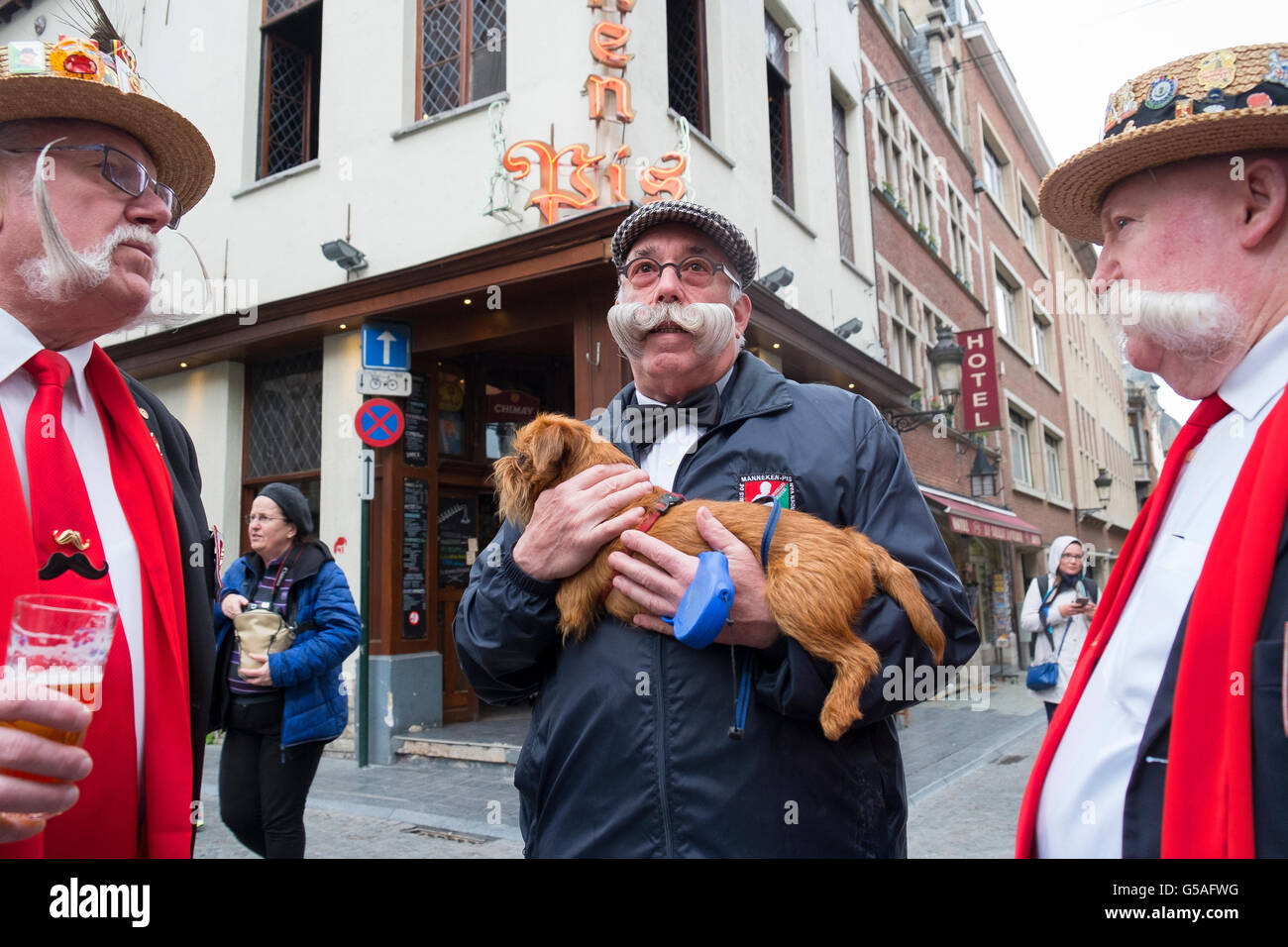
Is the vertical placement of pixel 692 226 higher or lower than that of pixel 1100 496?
lower

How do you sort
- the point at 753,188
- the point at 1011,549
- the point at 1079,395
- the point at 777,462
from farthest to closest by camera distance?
1. the point at 1079,395
2. the point at 1011,549
3. the point at 753,188
4. the point at 777,462

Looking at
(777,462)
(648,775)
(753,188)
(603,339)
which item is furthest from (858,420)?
(753,188)

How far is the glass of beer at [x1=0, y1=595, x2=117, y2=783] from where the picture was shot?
4.22 ft

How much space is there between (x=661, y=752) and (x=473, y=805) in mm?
5555

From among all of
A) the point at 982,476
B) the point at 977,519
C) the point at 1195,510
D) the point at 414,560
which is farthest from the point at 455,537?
the point at 982,476

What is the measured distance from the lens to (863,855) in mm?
1765

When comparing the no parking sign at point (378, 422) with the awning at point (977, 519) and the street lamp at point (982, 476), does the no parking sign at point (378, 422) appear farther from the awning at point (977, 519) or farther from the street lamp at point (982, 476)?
the street lamp at point (982, 476)

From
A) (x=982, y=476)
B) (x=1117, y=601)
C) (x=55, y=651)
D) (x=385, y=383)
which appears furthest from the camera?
(x=982, y=476)

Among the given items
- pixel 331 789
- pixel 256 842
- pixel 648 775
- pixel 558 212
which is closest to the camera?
pixel 648 775

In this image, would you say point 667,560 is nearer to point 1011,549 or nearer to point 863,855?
point 863,855

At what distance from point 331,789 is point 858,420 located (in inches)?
276

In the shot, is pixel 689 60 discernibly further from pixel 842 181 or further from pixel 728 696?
pixel 728 696

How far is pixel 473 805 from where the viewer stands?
6621 mm

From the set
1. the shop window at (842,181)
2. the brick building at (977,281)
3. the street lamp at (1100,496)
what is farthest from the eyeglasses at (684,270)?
the street lamp at (1100,496)
